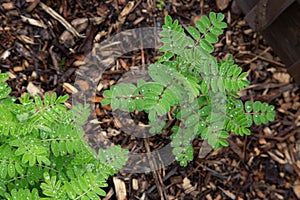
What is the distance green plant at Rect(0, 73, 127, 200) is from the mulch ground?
0.58 m

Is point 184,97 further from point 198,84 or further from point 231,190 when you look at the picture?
point 231,190

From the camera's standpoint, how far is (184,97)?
→ 1.96m

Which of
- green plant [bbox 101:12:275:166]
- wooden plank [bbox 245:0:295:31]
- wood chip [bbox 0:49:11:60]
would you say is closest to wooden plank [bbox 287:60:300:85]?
wooden plank [bbox 245:0:295:31]

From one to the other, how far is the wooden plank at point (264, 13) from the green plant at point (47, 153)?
4.19ft

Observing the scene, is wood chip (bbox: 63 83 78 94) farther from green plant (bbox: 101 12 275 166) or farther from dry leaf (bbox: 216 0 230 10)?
dry leaf (bbox: 216 0 230 10)

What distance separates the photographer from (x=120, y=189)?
2559 mm

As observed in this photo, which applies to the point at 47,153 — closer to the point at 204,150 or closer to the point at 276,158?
the point at 204,150

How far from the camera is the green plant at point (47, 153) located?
5.86ft

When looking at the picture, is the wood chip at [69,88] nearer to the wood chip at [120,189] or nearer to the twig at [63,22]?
the twig at [63,22]

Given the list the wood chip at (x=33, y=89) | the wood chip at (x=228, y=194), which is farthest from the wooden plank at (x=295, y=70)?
the wood chip at (x=33, y=89)

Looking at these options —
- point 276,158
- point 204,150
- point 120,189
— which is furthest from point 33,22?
point 276,158

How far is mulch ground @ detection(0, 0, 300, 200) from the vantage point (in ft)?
8.71

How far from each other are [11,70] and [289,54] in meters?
1.64

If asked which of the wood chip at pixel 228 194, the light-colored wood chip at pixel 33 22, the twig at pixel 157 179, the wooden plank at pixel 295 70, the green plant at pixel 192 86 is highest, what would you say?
the light-colored wood chip at pixel 33 22
